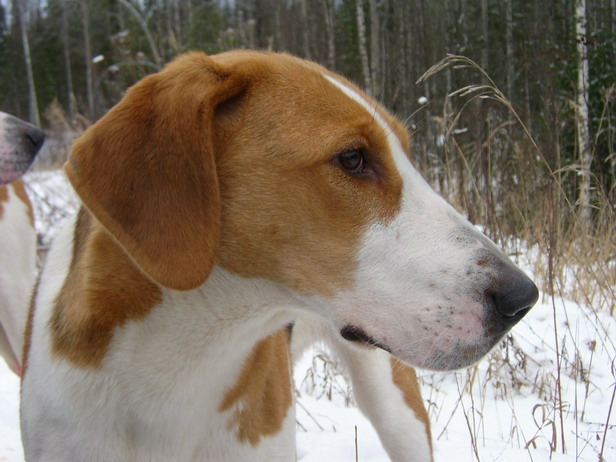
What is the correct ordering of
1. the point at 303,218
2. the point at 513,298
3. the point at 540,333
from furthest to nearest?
the point at 540,333 < the point at 303,218 < the point at 513,298

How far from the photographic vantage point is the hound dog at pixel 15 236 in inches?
139

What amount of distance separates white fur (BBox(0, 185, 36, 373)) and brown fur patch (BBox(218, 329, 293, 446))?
1744mm

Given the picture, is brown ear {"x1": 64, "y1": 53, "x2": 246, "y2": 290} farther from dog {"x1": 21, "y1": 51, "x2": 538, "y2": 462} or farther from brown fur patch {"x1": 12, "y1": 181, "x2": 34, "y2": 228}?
brown fur patch {"x1": 12, "y1": 181, "x2": 34, "y2": 228}

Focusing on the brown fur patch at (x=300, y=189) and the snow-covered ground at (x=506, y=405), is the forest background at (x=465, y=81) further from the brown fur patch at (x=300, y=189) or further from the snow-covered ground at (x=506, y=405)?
the brown fur patch at (x=300, y=189)

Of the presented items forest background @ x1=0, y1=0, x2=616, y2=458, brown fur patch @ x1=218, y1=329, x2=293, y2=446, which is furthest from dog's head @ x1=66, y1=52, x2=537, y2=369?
forest background @ x1=0, y1=0, x2=616, y2=458

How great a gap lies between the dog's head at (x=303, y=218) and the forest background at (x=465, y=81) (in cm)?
76

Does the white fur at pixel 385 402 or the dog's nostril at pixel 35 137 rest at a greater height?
the dog's nostril at pixel 35 137

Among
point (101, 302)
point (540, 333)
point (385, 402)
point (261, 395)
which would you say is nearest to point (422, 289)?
point (261, 395)

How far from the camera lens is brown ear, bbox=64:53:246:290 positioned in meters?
1.78

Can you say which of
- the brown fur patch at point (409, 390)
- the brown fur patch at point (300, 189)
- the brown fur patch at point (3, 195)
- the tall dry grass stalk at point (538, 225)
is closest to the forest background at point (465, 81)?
the tall dry grass stalk at point (538, 225)

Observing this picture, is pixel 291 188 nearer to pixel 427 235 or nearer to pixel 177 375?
pixel 427 235

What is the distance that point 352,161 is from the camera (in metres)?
1.86

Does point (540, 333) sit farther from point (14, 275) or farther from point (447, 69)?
point (447, 69)

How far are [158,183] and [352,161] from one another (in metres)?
0.53
